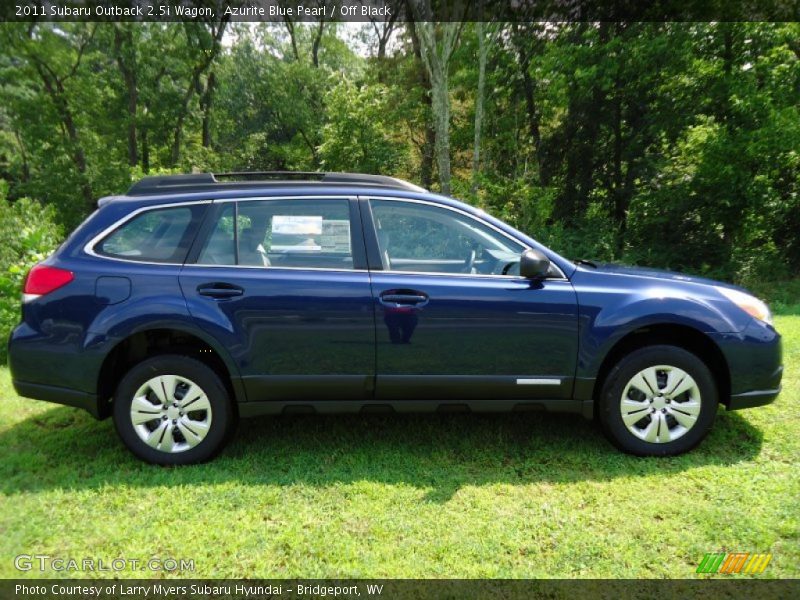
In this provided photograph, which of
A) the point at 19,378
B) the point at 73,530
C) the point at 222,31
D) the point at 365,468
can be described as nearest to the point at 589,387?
the point at 365,468

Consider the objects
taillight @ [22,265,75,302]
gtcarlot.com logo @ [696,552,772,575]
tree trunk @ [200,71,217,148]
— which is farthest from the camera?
tree trunk @ [200,71,217,148]

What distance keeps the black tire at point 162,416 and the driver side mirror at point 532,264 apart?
2004mm

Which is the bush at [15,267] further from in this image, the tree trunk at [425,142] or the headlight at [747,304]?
the tree trunk at [425,142]

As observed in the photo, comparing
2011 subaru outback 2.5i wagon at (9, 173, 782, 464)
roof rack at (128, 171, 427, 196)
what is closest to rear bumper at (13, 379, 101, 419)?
2011 subaru outback 2.5i wagon at (9, 173, 782, 464)

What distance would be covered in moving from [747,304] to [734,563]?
67.2 inches

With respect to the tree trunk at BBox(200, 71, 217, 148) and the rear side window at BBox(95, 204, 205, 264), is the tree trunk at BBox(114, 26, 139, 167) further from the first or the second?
the rear side window at BBox(95, 204, 205, 264)

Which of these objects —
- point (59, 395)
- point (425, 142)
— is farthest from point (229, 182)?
point (425, 142)

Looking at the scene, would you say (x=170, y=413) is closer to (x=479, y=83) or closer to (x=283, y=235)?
(x=283, y=235)

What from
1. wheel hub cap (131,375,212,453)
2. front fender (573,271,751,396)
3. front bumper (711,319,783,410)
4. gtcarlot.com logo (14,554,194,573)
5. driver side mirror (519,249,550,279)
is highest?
driver side mirror (519,249,550,279)

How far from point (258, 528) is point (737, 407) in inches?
118

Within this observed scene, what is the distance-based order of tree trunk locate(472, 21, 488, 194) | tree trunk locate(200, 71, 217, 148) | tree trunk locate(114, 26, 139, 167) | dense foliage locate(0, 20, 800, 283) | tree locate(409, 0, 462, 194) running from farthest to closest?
tree trunk locate(200, 71, 217, 148) < tree trunk locate(114, 26, 139, 167) < tree trunk locate(472, 21, 488, 194) < tree locate(409, 0, 462, 194) < dense foliage locate(0, 20, 800, 283)

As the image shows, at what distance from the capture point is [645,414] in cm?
338

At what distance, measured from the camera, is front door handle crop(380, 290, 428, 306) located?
3.26 meters

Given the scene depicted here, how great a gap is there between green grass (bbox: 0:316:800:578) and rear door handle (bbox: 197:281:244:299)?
3.55 feet
